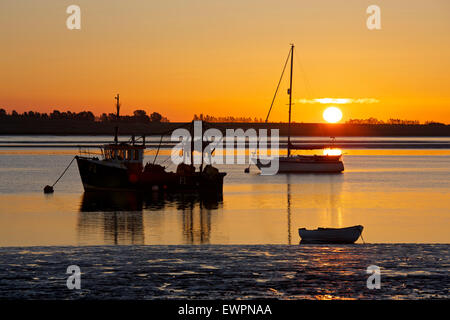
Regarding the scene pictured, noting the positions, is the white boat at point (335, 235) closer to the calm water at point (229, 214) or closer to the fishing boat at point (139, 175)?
the calm water at point (229, 214)

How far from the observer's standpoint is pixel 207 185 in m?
50.7

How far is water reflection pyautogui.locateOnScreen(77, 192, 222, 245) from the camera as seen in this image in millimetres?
28297

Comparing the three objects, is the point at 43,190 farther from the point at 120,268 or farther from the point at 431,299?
the point at 431,299

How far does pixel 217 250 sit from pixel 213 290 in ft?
17.3

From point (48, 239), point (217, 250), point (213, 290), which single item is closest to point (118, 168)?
point (48, 239)

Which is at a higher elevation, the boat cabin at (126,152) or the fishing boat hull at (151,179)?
the boat cabin at (126,152)

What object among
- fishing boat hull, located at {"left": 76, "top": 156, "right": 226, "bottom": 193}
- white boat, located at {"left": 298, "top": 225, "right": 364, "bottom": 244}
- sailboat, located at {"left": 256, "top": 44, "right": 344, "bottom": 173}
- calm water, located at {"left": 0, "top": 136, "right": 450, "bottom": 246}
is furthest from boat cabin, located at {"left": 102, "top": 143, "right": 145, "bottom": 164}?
sailboat, located at {"left": 256, "top": 44, "right": 344, "bottom": 173}

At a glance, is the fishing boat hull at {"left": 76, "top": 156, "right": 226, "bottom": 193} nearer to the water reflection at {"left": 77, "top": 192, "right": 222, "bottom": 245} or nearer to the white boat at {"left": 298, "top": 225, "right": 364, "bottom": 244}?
the water reflection at {"left": 77, "top": 192, "right": 222, "bottom": 245}

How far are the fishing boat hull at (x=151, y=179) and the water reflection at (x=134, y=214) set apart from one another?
0.61 metres

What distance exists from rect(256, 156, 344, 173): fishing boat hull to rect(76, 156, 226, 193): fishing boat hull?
31.3 metres

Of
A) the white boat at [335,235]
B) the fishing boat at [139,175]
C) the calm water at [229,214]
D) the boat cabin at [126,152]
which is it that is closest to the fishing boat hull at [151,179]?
the fishing boat at [139,175]

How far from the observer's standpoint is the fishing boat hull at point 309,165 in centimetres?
8169

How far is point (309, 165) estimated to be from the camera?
8225cm

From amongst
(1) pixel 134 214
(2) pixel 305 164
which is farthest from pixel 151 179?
(2) pixel 305 164
